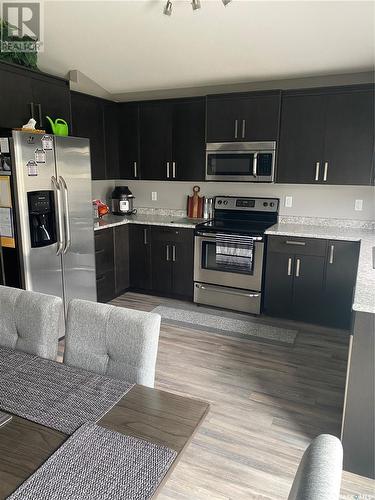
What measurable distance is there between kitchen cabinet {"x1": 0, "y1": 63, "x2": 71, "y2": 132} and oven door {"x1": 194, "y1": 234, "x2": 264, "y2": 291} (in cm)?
193

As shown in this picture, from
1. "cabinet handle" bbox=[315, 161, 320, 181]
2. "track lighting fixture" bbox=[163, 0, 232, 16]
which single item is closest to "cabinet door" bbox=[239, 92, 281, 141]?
"cabinet handle" bbox=[315, 161, 320, 181]

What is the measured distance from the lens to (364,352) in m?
1.81

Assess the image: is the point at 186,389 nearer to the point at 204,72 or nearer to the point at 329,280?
the point at 329,280

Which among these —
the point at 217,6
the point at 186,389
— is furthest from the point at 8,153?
the point at 186,389

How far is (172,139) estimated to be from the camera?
429cm

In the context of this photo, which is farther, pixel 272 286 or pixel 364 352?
pixel 272 286

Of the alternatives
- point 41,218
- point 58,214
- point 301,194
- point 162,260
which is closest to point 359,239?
point 301,194

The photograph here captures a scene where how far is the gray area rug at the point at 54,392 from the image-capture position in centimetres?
112

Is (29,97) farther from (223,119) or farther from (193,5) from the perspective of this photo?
(223,119)

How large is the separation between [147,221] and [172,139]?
100 cm

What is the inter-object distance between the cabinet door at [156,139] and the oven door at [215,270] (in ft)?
3.27

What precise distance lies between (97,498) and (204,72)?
13.0 feet

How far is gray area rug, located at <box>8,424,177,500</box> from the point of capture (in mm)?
856

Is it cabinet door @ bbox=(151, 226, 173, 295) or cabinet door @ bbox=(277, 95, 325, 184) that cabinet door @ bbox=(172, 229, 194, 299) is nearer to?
cabinet door @ bbox=(151, 226, 173, 295)
